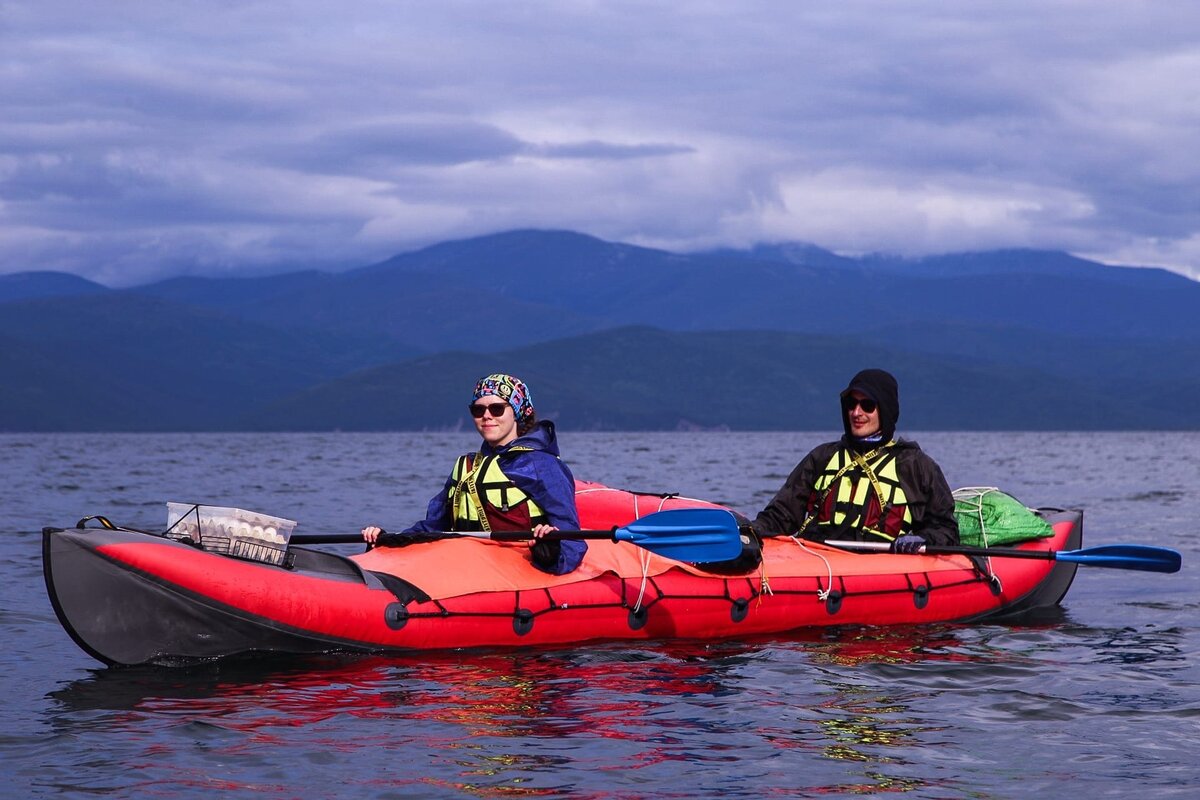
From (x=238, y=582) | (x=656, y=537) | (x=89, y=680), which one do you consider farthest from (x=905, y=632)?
(x=89, y=680)

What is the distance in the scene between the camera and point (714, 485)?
3566 centimetres

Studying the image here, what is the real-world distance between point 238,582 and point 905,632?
188 inches

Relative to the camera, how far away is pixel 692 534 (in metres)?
9.47

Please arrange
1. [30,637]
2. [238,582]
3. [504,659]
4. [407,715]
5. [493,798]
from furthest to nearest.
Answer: [30,637], [504,659], [238,582], [407,715], [493,798]

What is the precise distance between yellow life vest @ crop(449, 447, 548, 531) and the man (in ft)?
6.09

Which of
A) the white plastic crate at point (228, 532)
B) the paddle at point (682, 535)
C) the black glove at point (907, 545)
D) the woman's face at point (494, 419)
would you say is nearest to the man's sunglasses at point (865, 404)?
the black glove at point (907, 545)

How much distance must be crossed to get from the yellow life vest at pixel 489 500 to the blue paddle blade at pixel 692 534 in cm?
69

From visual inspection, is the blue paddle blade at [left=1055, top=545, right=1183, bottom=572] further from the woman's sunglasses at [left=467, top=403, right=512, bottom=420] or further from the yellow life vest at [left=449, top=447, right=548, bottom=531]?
the woman's sunglasses at [left=467, top=403, right=512, bottom=420]

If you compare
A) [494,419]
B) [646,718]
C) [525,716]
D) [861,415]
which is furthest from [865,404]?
[525,716]

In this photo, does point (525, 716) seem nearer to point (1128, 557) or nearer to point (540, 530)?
point (540, 530)

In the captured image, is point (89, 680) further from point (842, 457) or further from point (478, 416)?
point (842, 457)

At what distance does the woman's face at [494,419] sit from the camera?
925 cm

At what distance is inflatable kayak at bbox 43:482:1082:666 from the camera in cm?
816

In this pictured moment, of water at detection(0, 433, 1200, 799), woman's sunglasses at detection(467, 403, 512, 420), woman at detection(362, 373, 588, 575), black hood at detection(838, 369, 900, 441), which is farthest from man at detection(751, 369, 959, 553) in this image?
woman's sunglasses at detection(467, 403, 512, 420)
